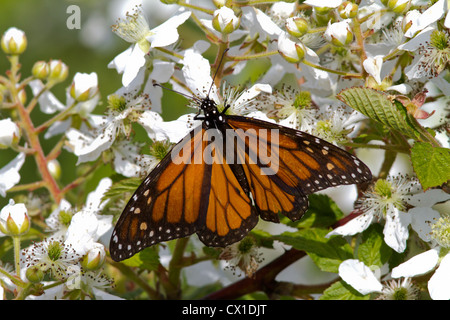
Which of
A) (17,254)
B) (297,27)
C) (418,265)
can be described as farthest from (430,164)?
(17,254)

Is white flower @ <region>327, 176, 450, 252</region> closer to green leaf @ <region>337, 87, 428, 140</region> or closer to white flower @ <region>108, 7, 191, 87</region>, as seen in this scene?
green leaf @ <region>337, 87, 428, 140</region>

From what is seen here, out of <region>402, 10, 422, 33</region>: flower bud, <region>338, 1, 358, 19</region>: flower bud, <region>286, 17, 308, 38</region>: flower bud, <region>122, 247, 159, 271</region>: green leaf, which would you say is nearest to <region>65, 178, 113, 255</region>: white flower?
<region>122, 247, 159, 271</region>: green leaf

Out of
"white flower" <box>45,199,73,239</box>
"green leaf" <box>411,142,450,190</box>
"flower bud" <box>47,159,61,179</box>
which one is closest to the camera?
"green leaf" <box>411,142,450,190</box>

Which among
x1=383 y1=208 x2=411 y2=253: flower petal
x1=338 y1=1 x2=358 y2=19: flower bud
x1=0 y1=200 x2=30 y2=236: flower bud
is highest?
x1=338 y1=1 x2=358 y2=19: flower bud

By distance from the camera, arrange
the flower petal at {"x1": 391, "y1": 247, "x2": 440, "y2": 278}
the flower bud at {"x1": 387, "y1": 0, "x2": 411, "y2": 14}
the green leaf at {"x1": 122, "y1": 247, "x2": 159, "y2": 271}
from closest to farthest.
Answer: the flower petal at {"x1": 391, "y1": 247, "x2": 440, "y2": 278} < the flower bud at {"x1": 387, "y1": 0, "x2": 411, "y2": 14} < the green leaf at {"x1": 122, "y1": 247, "x2": 159, "y2": 271}

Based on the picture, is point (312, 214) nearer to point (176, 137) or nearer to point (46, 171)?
point (176, 137)

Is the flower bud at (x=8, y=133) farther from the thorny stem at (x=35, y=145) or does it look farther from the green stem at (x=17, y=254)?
the green stem at (x=17, y=254)
